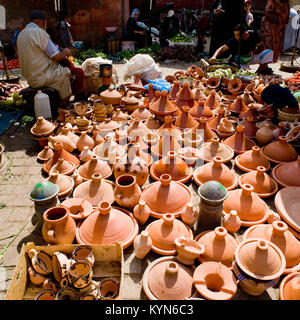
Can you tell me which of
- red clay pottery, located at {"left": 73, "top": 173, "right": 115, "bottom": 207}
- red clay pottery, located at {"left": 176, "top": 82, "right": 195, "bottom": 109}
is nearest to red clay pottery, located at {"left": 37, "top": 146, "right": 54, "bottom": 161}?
red clay pottery, located at {"left": 73, "top": 173, "right": 115, "bottom": 207}

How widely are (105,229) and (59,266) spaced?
56cm

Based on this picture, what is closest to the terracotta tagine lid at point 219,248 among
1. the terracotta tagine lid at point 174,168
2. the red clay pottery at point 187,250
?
the red clay pottery at point 187,250

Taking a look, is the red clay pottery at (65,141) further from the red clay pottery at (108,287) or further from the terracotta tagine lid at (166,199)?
the red clay pottery at (108,287)

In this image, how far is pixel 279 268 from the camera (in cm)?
211

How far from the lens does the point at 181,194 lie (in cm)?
317

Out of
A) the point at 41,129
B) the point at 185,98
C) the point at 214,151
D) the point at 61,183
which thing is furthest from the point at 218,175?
the point at 41,129

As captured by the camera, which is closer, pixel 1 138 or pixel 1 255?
pixel 1 255

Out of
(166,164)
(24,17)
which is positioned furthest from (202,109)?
(24,17)

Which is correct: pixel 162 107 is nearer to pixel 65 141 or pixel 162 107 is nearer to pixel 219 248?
pixel 65 141

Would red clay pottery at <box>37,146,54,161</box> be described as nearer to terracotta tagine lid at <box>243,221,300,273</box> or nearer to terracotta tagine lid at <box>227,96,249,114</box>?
terracotta tagine lid at <box>243,221,300,273</box>

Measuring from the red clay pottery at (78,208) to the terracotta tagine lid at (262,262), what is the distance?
64.6 inches

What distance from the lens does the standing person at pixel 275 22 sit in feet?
30.0
